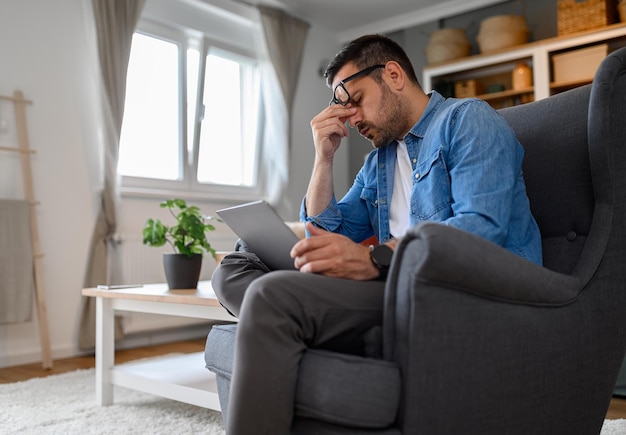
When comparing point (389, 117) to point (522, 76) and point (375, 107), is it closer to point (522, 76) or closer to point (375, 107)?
point (375, 107)

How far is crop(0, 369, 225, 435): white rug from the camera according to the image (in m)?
1.91

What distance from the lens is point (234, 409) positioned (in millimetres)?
965

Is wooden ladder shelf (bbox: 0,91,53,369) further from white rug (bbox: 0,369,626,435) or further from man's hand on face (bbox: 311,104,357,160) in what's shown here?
man's hand on face (bbox: 311,104,357,160)

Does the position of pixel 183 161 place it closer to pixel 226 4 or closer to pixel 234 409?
pixel 226 4

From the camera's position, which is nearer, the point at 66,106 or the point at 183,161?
the point at 66,106

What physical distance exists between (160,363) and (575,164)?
170cm

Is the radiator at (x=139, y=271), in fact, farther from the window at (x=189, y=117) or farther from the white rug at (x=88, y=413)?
the white rug at (x=88, y=413)

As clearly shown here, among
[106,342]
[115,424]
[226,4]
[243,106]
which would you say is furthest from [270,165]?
[115,424]

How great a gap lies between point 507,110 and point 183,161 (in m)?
3.03

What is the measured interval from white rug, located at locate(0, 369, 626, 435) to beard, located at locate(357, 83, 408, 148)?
1062mm

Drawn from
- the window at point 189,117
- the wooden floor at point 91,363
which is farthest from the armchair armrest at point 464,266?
the window at point 189,117

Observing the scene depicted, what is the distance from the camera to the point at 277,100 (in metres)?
4.63

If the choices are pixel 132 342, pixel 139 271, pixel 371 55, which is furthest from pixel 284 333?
pixel 132 342

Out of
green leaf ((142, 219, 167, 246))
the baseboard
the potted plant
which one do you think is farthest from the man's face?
the baseboard
